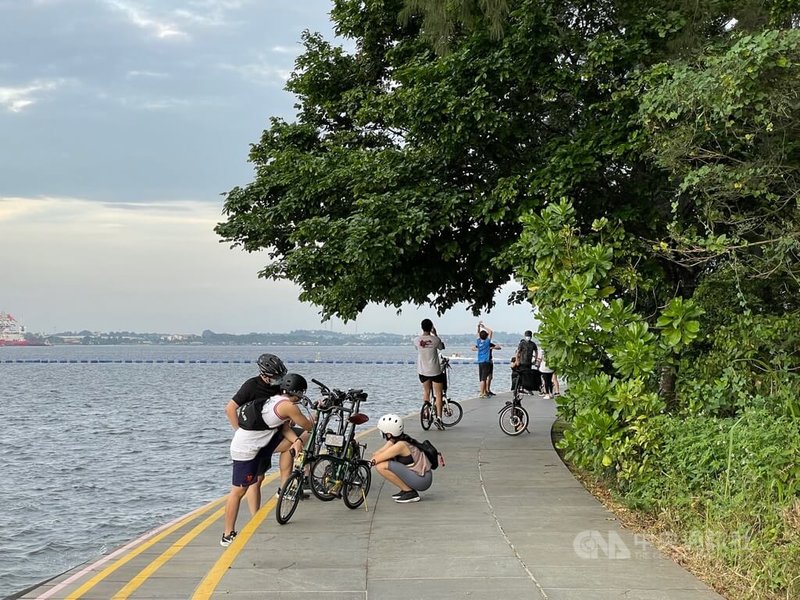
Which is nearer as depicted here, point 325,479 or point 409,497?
point 325,479

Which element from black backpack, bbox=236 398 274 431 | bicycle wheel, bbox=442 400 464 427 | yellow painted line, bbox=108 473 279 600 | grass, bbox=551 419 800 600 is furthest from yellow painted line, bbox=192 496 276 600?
bicycle wheel, bbox=442 400 464 427

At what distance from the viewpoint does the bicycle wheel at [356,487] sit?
11062mm

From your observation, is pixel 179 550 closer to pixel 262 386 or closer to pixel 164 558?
pixel 164 558

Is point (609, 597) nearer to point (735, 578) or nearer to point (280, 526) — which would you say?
point (735, 578)

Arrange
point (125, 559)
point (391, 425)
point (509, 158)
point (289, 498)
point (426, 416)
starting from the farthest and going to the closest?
point (426, 416), point (509, 158), point (391, 425), point (289, 498), point (125, 559)

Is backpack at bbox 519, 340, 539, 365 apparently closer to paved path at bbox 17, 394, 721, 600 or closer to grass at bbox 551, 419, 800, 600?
paved path at bbox 17, 394, 721, 600

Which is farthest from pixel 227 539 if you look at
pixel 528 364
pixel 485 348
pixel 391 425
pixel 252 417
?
pixel 485 348

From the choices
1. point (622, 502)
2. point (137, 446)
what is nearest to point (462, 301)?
point (622, 502)

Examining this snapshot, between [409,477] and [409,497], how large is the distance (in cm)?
26

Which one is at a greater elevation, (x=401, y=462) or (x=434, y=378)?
(x=434, y=378)

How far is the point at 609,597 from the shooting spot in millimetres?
7367

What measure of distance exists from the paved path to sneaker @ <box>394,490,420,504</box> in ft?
0.52

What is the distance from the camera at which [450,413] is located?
1989 centimetres

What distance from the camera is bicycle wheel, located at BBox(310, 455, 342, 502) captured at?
36.2 ft
